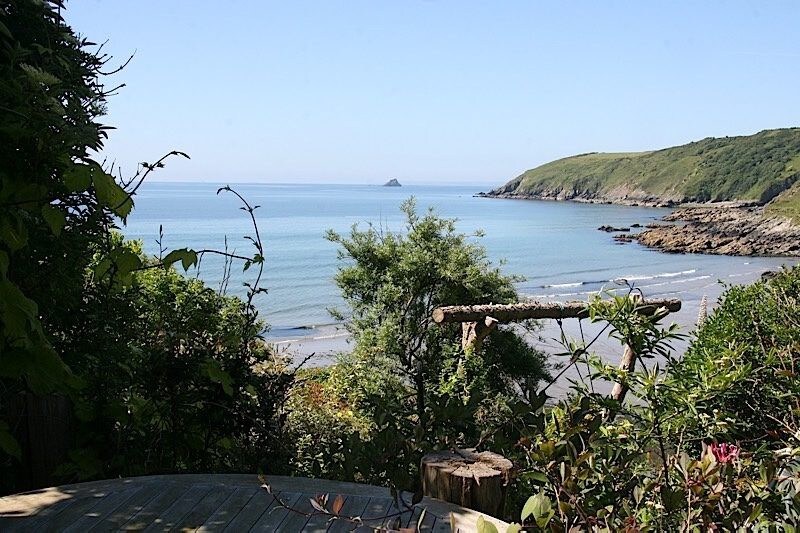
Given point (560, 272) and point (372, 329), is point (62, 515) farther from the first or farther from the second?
point (560, 272)

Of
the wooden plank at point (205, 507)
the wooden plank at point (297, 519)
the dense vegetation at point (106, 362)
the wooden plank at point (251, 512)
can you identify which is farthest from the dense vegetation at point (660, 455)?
the dense vegetation at point (106, 362)

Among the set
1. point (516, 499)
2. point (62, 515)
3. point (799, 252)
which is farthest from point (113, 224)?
point (799, 252)

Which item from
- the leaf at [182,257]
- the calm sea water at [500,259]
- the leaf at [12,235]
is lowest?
the calm sea water at [500,259]

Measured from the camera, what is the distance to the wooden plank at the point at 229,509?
275 cm

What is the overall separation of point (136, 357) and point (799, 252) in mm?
50897

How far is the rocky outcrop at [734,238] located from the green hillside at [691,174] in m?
38.5

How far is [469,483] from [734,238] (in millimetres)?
56116

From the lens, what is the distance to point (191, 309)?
5.30 m

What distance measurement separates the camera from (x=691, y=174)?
114375 mm

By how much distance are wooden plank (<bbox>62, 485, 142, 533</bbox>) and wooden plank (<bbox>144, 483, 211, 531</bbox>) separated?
20 cm

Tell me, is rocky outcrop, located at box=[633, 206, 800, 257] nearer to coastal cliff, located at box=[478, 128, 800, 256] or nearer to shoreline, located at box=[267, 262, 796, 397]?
coastal cliff, located at box=[478, 128, 800, 256]

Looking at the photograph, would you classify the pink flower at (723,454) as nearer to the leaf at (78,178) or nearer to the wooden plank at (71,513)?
the leaf at (78,178)

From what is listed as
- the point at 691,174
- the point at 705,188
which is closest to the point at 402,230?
the point at 705,188

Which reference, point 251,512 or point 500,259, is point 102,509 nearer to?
point 251,512
